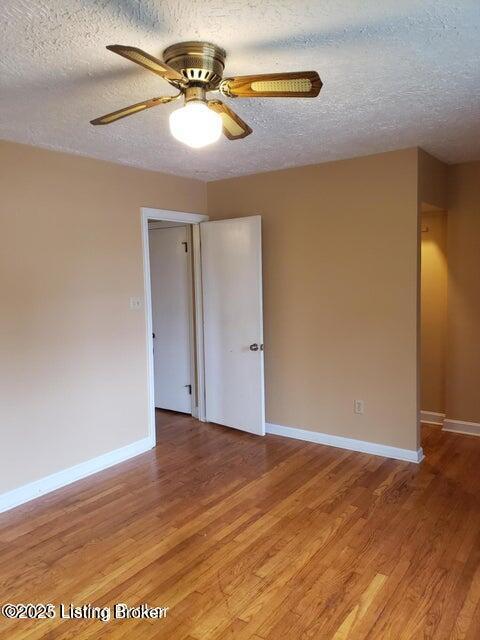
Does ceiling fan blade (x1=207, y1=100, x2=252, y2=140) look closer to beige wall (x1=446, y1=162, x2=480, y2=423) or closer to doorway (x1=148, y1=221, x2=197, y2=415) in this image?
doorway (x1=148, y1=221, x2=197, y2=415)

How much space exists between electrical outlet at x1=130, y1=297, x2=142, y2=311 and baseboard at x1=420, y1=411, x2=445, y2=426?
2974 mm

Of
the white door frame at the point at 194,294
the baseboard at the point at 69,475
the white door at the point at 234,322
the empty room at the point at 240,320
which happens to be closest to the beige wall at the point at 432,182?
the empty room at the point at 240,320

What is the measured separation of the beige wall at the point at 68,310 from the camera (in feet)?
10.5

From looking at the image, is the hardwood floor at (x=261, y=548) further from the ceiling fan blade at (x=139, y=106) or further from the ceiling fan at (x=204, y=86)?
the ceiling fan blade at (x=139, y=106)

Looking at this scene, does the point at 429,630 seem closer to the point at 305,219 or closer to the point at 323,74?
the point at 323,74

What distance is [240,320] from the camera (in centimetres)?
446

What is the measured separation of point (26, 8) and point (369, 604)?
278cm

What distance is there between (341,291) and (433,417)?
1.72 meters

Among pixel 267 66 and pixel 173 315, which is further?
pixel 173 315

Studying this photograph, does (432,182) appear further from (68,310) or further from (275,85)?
(68,310)

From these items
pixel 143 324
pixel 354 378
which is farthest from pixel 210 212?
pixel 354 378

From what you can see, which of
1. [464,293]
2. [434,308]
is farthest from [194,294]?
[464,293]

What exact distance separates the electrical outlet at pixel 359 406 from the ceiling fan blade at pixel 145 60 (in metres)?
2.96

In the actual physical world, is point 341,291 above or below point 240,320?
above
